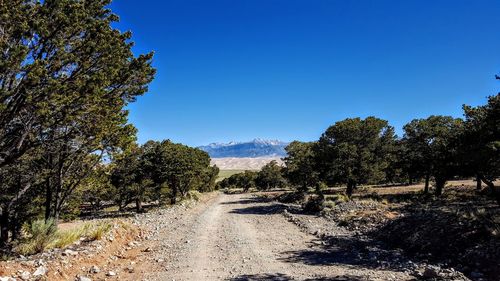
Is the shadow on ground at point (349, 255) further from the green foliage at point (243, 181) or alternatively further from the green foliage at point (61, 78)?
the green foliage at point (243, 181)

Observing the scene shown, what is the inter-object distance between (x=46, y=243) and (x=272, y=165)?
344 ft

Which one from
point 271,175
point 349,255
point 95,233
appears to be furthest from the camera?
point 271,175

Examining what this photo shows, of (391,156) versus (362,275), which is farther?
(391,156)

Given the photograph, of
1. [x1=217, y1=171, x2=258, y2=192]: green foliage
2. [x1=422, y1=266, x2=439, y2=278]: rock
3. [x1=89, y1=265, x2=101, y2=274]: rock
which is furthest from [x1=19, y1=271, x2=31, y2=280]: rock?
[x1=217, y1=171, x2=258, y2=192]: green foliage

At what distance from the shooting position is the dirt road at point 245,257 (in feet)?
39.8

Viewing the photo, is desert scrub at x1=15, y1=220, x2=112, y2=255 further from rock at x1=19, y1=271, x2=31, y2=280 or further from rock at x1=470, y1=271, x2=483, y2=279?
rock at x1=470, y1=271, x2=483, y2=279

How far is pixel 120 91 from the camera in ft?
56.7

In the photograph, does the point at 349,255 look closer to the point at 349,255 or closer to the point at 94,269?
the point at 349,255

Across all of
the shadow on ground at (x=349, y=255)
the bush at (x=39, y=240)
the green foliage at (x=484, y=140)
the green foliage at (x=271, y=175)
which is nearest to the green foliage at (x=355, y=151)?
the green foliage at (x=484, y=140)

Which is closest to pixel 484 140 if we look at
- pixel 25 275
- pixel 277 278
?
pixel 277 278

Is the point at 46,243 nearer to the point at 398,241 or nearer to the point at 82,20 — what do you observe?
the point at 82,20

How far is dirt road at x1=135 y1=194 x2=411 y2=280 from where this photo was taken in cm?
1214

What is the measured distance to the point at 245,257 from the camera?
48.9 ft

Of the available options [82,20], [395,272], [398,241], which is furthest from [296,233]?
[82,20]
